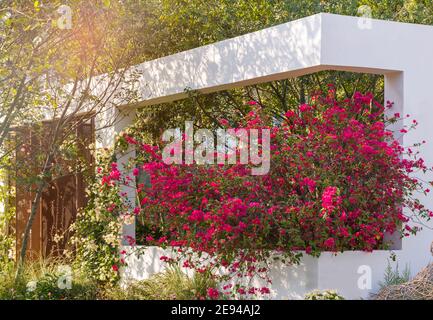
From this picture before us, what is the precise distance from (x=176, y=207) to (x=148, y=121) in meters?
3.81

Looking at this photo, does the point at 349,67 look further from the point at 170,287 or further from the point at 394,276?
the point at 170,287

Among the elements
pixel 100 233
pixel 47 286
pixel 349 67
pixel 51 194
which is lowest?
A: pixel 47 286

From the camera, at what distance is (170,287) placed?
9180 mm

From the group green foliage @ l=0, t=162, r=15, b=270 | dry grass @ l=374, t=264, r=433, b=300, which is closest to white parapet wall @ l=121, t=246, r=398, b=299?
dry grass @ l=374, t=264, r=433, b=300

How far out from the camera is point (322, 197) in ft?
26.2

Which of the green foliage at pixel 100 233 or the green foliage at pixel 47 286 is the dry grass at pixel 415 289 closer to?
the green foliage at pixel 100 233

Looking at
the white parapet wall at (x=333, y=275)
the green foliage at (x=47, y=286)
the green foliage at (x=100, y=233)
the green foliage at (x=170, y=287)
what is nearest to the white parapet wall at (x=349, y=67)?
the white parapet wall at (x=333, y=275)

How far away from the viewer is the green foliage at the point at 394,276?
27.8 ft

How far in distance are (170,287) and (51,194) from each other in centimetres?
460

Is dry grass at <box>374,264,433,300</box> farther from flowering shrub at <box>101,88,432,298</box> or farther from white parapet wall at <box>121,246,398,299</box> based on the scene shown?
flowering shrub at <box>101,88,432,298</box>

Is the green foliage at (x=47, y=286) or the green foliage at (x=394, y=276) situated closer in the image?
the green foliage at (x=394, y=276)

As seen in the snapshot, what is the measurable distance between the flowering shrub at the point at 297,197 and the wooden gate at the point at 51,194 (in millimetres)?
3093

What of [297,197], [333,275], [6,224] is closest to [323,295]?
[333,275]

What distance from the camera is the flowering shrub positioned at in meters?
8.06
